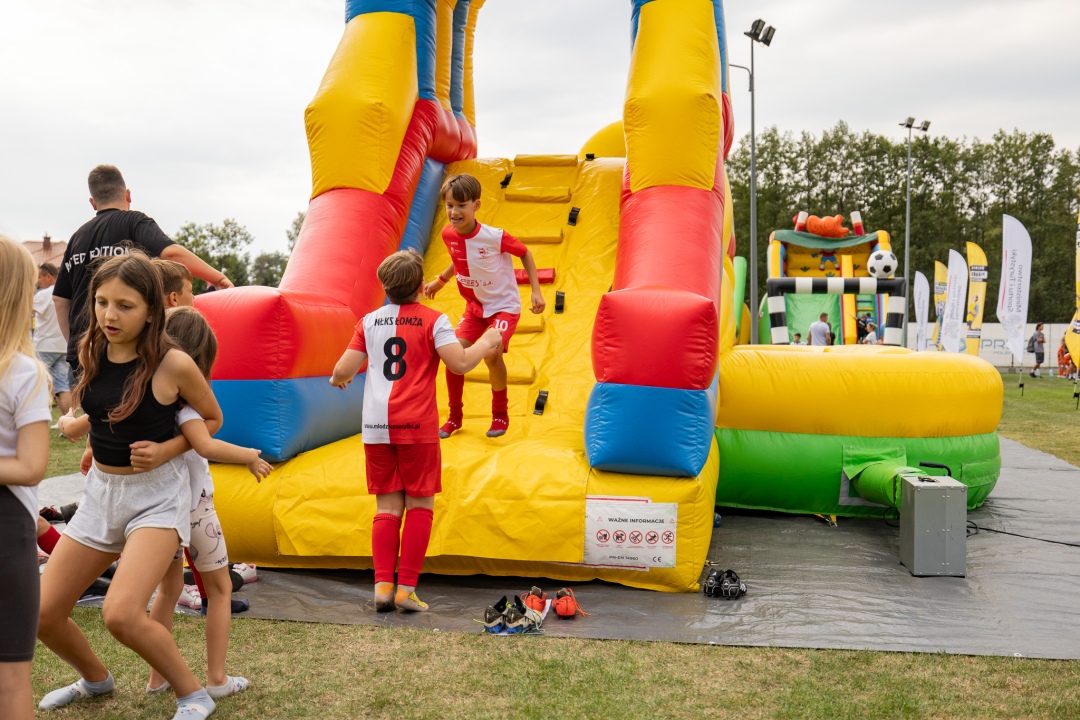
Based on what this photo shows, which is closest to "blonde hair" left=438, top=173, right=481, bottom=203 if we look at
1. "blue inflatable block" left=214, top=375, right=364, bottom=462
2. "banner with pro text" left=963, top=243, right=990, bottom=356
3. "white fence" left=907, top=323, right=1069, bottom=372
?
"blue inflatable block" left=214, top=375, right=364, bottom=462

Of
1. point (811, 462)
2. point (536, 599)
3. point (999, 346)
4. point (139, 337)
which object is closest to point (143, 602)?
point (139, 337)

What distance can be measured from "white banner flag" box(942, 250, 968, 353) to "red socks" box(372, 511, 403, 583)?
53.4 feet

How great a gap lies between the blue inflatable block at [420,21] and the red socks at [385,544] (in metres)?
3.28

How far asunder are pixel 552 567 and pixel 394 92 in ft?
9.60

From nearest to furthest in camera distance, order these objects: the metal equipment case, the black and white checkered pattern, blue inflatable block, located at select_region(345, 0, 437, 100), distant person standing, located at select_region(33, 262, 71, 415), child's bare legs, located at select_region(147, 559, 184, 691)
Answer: child's bare legs, located at select_region(147, 559, 184, 691) → the metal equipment case → blue inflatable block, located at select_region(345, 0, 437, 100) → distant person standing, located at select_region(33, 262, 71, 415) → the black and white checkered pattern

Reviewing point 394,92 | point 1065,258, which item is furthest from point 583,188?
point 1065,258

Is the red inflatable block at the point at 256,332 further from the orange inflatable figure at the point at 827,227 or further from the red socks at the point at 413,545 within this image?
the orange inflatable figure at the point at 827,227

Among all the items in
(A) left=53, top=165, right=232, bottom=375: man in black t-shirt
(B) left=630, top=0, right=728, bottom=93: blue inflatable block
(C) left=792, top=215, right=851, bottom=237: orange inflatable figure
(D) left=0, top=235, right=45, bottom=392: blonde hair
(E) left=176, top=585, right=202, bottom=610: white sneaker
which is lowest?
(E) left=176, top=585, right=202, bottom=610: white sneaker

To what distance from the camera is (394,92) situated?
16.8ft

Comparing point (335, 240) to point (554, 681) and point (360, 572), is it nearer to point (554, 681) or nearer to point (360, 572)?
point (360, 572)

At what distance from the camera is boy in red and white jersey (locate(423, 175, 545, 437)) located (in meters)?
4.14

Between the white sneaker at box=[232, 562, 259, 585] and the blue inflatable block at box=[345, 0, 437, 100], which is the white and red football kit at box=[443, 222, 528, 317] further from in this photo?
the blue inflatable block at box=[345, 0, 437, 100]

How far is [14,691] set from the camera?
173 centimetres

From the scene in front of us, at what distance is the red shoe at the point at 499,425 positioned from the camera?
436 centimetres
